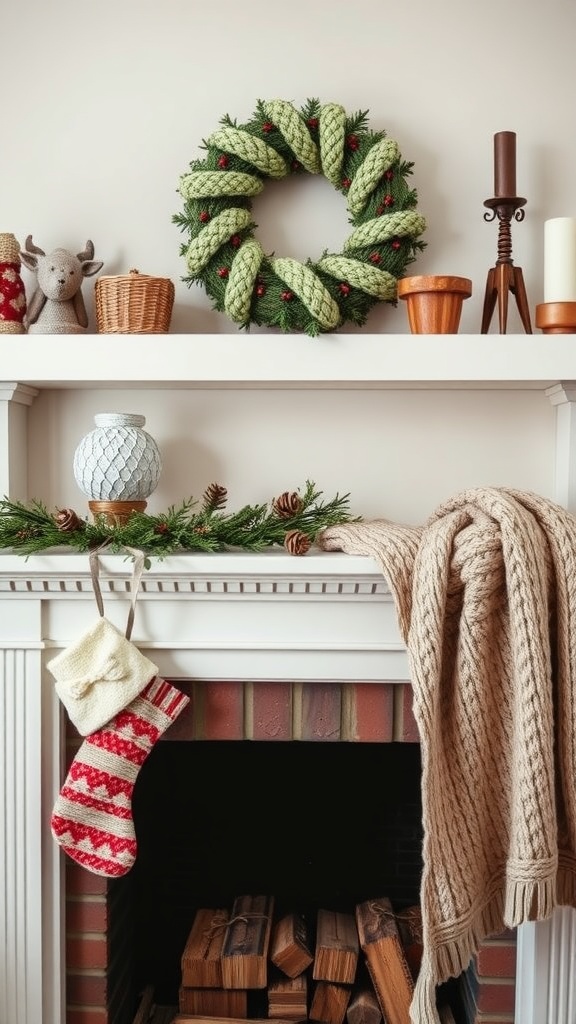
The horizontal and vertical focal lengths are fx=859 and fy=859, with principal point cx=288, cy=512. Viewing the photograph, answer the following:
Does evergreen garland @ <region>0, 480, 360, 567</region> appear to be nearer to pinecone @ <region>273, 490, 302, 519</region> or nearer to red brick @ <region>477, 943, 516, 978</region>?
pinecone @ <region>273, 490, 302, 519</region>

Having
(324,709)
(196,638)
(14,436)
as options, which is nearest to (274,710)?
(324,709)

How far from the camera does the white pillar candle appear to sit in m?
1.57

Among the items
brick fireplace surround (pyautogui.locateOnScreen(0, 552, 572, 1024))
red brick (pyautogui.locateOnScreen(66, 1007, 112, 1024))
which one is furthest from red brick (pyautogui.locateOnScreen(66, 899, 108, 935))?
red brick (pyautogui.locateOnScreen(66, 1007, 112, 1024))

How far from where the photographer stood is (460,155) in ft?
5.56

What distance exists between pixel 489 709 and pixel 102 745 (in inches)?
24.8

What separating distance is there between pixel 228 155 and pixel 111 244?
0.97ft

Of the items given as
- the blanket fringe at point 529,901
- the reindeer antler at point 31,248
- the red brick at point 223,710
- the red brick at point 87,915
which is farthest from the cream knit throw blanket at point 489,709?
the reindeer antler at point 31,248

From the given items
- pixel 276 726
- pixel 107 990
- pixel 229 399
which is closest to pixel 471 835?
pixel 276 726

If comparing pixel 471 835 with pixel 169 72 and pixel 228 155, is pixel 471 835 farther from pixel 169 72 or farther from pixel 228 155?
pixel 169 72

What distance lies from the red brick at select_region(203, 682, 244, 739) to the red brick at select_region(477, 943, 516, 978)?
22.6 inches

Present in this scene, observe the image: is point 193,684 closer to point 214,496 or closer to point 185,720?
point 185,720

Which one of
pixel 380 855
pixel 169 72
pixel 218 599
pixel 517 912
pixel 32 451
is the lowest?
pixel 380 855

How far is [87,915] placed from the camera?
1.52 m

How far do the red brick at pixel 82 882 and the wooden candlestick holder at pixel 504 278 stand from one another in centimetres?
120
